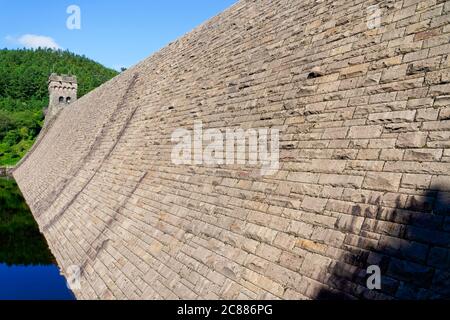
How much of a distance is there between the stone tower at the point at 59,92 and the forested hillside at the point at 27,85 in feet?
41.1

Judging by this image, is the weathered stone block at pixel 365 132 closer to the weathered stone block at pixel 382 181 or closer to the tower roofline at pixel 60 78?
the weathered stone block at pixel 382 181

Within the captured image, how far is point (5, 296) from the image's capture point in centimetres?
1150

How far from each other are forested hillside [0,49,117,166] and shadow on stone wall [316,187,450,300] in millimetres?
59159

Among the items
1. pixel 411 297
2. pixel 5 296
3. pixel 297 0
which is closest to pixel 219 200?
pixel 411 297

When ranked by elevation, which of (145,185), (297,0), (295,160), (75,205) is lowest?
(75,205)

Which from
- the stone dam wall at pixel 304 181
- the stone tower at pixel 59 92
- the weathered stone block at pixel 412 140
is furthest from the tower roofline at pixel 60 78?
the weathered stone block at pixel 412 140

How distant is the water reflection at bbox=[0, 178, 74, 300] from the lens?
1163 cm

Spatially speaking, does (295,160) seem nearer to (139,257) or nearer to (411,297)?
(411,297)

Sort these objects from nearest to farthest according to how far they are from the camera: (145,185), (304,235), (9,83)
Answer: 1. (304,235)
2. (145,185)
3. (9,83)

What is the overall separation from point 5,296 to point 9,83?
10098 centimetres

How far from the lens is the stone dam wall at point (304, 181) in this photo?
3842mm

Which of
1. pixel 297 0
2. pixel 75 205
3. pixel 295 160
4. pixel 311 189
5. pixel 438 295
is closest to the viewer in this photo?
pixel 438 295

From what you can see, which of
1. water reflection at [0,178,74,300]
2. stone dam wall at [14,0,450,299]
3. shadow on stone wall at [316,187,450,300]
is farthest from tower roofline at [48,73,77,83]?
shadow on stone wall at [316,187,450,300]

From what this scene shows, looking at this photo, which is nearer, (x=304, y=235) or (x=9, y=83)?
(x=304, y=235)
